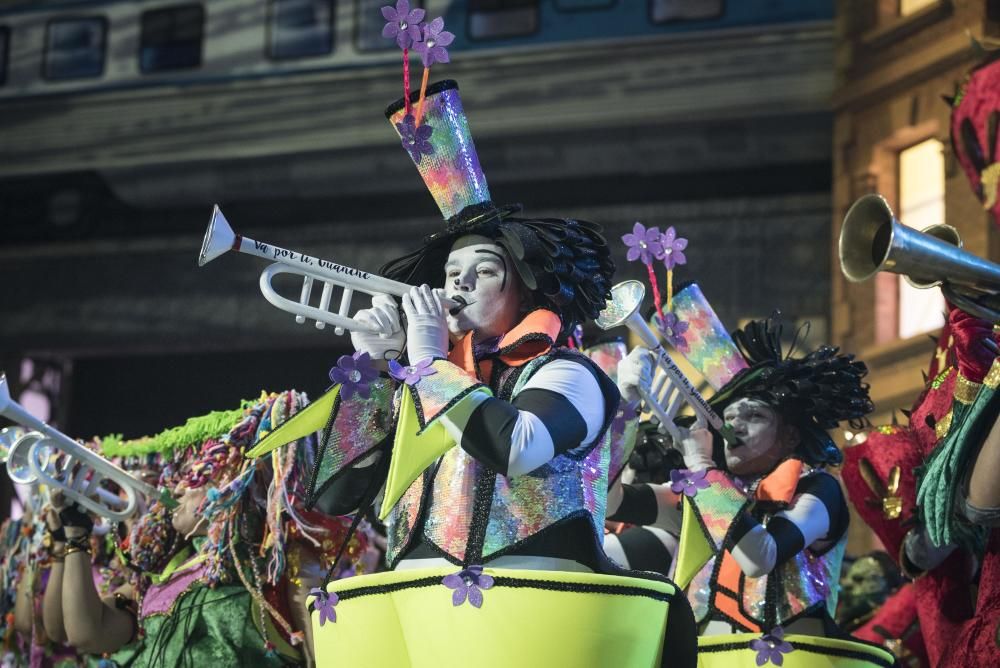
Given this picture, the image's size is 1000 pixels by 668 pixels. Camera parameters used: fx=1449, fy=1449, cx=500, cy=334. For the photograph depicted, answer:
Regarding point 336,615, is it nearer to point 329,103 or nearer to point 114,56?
point 329,103

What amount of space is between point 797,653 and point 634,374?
31.1 inches

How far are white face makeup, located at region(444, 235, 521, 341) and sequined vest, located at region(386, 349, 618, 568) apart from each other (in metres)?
0.18

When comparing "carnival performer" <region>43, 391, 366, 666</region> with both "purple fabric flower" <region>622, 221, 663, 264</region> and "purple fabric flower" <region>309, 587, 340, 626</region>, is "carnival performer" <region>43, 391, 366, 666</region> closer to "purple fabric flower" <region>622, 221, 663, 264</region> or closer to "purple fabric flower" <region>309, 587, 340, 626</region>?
"purple fabric flower" <region>622, 221, 663, 264</region>

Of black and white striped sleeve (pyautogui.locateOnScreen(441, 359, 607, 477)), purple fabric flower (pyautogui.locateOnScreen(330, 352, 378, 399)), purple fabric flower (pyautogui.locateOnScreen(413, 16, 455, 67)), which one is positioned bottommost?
black and white striped sleeve (pyautogui.locateOnScreen(441, 359, 607, 477))

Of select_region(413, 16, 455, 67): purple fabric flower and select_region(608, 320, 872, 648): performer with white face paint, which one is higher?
select_region(413, 16, 455, 67): purple fabric flower

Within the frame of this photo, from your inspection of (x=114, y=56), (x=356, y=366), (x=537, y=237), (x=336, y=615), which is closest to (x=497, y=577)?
(x=336, y=615)

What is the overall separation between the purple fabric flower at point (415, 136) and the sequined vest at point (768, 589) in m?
1.09

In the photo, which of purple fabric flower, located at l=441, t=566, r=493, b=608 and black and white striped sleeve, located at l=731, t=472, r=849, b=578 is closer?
purple fabric flower, located at l=441, t=566, r=493, b=608

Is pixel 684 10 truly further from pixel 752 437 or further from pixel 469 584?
pixel 469 584

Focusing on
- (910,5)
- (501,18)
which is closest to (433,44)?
(910,5)

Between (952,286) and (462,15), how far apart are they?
7041 mm

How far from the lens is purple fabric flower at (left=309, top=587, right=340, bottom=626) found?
2.68 meters

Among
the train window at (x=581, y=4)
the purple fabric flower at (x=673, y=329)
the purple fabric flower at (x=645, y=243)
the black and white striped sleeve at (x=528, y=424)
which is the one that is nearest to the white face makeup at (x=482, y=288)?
the black and white striped sleeve at (x=528, y=424)

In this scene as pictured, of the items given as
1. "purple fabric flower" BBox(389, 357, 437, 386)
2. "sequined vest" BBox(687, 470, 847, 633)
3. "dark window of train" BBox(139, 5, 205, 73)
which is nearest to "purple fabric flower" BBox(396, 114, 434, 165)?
"purple fabric flower" BBox(389, 357, 437, 386)
